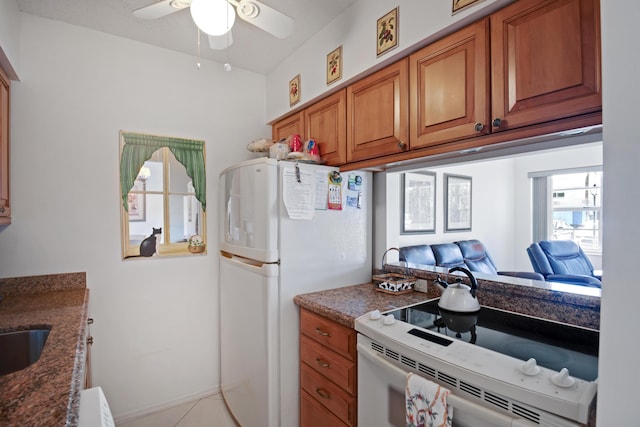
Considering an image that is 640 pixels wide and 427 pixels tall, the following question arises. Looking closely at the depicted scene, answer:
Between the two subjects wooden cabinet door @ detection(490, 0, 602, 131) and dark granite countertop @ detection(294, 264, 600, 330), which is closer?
wooden cabinet door @ detection(490, 0, 602, 131)

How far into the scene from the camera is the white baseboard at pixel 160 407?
2.03 m

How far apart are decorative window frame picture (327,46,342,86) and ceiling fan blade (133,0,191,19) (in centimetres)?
81

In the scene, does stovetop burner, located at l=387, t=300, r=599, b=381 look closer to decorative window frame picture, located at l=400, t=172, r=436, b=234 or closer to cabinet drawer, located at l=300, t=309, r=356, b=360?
cabinet drawer, located at l=300, t=309, r=356, b=360

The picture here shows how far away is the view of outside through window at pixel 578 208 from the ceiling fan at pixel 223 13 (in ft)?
15.3

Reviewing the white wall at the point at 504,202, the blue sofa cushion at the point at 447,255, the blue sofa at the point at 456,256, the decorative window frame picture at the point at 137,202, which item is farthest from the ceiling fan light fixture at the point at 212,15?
the blue sofa cushion at the point at 447,255

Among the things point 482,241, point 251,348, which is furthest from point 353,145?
point 482,241

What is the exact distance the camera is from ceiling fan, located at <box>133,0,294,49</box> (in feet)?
4.31

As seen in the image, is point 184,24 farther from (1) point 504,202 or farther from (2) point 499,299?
(1) point 504,202

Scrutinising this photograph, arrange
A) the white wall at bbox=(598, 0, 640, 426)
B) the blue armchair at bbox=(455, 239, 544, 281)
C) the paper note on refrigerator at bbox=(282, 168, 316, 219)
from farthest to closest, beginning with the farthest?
the blue armchair at bbox=(455, 239, 544, 281)
the paper note on refrigerator at bbox=(282, 168, 316, 219)
the white wall at bbox=(598, 0, 640, 426)

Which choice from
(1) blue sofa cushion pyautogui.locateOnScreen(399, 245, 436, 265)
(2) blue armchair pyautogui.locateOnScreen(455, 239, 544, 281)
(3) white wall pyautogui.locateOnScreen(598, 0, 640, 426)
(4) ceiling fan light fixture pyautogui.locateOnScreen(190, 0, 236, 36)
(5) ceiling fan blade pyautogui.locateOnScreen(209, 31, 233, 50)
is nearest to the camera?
(3) white wall pyautogui.locateOnScreen(598, 0, 640, 426)

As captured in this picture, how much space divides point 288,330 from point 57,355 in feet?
3.38

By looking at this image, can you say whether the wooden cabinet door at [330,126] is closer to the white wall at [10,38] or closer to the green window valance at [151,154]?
the green window valance at [151,154]

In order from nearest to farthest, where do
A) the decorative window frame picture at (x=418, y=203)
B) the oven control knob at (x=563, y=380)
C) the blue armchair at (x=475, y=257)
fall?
1. the oven control knob at (x=563, y=380)
2. the decorative window frame picture at (x=418, y=203)
3. the blue armchair at (x=475, y=257)

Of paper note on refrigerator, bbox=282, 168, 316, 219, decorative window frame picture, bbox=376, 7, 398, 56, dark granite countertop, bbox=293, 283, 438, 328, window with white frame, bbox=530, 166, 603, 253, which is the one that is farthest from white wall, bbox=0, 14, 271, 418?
window with white frame, bbox=530, 166, 603, 253
